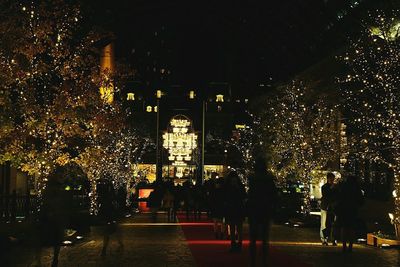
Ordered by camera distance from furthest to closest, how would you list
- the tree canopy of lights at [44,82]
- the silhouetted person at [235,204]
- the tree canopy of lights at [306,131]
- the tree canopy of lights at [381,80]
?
the tree canopy of lights at [306,131] → the tree canopy of lights at [44,82] → the tree canopy of lights at [381,80] → the silhouetted person at [235,204]

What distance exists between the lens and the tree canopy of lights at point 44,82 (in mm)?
21094

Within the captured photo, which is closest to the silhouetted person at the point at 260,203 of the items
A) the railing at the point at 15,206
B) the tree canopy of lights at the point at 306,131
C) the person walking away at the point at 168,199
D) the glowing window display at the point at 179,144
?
the railing at the point at 15,206

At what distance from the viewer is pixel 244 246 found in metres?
20.2

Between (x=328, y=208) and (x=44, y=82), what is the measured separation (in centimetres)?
1002

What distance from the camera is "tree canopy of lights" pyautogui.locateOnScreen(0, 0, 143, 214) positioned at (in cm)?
2109

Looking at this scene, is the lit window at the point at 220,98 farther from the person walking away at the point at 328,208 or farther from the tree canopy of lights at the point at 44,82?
→ the person walking away at the point at 328,208

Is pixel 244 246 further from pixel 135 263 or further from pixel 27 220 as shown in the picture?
pixel 27 220

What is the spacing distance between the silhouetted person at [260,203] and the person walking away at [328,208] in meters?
6.71

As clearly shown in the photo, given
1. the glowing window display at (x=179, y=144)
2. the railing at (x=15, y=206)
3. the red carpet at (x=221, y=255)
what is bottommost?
the red carpet at (x=221, y=255)

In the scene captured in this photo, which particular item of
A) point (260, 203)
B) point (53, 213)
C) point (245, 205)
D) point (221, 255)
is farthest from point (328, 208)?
point (53, 213)

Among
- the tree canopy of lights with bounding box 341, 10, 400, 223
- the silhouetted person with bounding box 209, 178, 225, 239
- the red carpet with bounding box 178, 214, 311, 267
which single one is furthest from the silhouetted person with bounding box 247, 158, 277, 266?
the tree canopy of lights with bounding box 341, 10, 400, 223

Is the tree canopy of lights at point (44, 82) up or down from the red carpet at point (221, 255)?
up

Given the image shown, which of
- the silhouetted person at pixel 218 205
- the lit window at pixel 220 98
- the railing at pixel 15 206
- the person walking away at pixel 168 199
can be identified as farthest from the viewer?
the lit window at pixel 220 98

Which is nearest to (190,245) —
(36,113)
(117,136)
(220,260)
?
(220,260)
